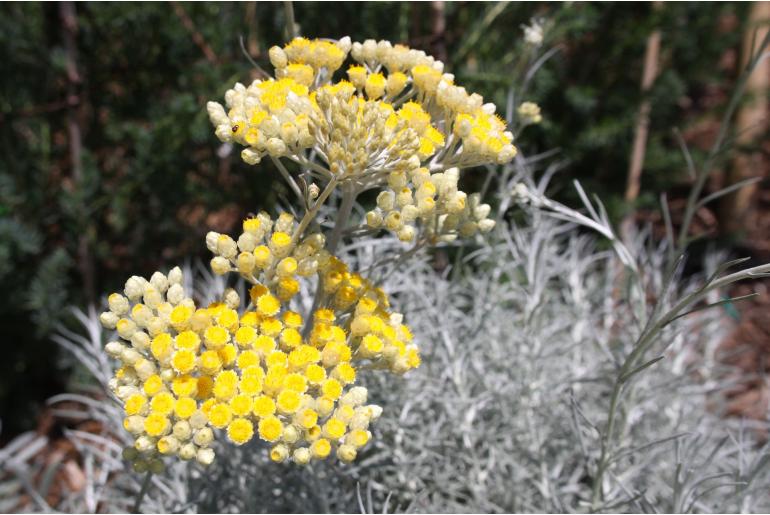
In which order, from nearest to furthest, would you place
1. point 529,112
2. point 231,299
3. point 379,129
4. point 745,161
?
point 379,129 → point 231,299 → point 529,112 → point 745,161

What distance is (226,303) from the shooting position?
88 cm

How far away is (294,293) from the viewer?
85cm

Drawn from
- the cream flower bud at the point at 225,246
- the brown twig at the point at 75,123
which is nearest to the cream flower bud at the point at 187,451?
the cream flower bud at the point at 225,246

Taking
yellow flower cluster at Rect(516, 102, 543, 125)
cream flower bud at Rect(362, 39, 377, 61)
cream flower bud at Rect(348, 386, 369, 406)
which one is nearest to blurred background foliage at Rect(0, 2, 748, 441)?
yellow flower cluster at Rect(516, 102, 543, 125)

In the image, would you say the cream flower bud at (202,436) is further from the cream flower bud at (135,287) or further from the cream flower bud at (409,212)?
the cream flower bud at (409,212)

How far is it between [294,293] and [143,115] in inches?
49.9

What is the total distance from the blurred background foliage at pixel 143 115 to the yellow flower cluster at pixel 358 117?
72 cm

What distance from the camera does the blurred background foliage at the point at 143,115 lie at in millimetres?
1744

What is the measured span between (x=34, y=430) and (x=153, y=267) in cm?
57

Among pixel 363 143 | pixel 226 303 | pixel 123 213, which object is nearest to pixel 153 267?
pixel 123 213

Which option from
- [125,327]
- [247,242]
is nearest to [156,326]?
[125,327]

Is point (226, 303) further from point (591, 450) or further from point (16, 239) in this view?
point (16, 239)

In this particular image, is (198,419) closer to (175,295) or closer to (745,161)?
(175,295)

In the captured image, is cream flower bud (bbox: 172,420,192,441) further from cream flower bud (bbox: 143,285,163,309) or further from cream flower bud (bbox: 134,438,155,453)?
cream flower bud (bbox: 143,285,163,309)
